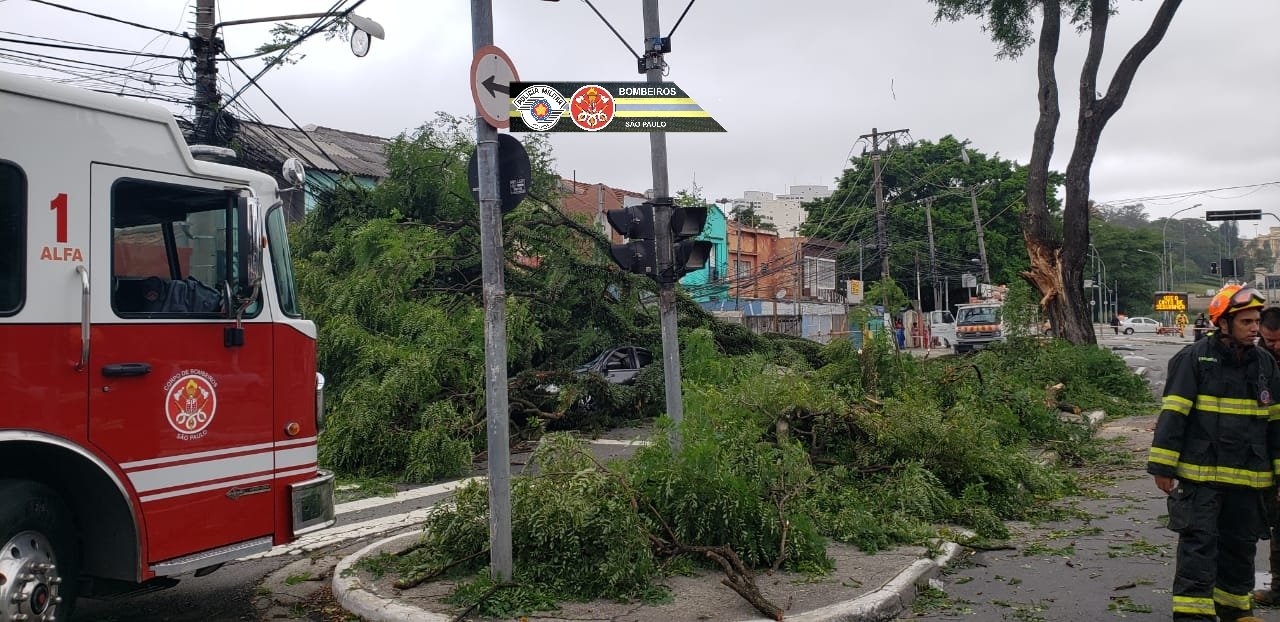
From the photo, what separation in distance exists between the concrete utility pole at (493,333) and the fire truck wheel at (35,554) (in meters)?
2.34

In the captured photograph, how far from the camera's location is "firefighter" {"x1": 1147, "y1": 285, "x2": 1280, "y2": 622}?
16.3 feet

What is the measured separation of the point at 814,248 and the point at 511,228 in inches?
1512

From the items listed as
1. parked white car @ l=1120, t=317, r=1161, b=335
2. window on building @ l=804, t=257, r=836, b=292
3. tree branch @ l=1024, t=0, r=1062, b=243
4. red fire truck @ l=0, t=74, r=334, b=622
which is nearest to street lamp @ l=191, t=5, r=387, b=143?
red fire truck @ l=0, t=74, r=334, b=622

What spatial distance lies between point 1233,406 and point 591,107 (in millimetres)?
4560

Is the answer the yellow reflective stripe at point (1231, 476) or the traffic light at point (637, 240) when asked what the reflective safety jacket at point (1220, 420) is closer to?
the yellow reflective stripe at point (1231, 476)

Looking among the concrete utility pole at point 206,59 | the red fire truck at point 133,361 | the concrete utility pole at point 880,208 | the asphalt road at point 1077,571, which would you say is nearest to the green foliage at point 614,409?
the asphalt road at point 1077,571

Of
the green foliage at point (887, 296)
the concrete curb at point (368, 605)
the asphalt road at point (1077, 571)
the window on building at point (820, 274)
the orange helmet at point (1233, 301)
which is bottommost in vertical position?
the asphalt road at point (1077, 571)

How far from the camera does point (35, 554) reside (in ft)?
14.9

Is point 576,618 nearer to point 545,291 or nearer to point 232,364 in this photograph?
point 232,364

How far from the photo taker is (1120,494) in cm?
969

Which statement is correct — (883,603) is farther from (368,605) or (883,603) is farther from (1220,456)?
(368,605)

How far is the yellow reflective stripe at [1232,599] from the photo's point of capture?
5.11m

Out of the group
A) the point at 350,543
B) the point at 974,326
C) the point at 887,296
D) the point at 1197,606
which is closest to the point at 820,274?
the point at 974,326

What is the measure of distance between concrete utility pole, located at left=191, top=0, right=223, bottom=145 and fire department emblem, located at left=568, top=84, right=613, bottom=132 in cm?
929
